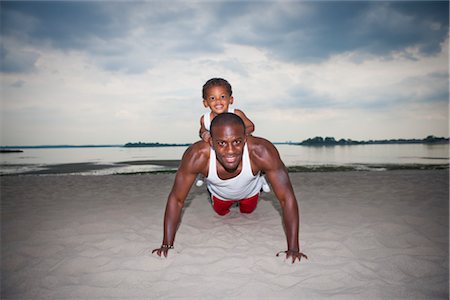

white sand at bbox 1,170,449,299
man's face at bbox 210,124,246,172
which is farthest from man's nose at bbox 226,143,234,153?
white sand at bbox 1,170,449,299

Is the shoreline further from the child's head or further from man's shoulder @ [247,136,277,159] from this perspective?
man's shoulder @ [247,136,277,159]

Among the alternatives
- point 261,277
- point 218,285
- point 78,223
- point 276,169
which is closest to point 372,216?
point 276,169

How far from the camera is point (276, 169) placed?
123 inches

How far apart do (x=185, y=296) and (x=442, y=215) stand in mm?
4634

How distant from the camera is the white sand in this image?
2.51 metres

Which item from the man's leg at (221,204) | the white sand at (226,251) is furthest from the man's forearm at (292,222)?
the man's leg at (221,204)

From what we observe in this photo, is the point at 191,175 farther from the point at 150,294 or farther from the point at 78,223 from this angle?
the point at 78,223

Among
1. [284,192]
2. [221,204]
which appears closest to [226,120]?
[284,192]

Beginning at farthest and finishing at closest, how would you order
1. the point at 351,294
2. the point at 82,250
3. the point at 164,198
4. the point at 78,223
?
the point at 164,198 → the point at 78,223 → the point at 82,250 → the point at 351,294

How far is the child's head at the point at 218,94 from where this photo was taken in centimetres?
377

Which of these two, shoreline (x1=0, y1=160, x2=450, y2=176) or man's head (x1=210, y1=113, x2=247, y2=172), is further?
shoreline (x1=0, y1=160, x2=450, y2=176)

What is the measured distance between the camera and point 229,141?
9.07 feet

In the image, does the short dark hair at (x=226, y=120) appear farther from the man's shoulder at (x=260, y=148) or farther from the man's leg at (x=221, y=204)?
the man's leg at (x=221, y=204)

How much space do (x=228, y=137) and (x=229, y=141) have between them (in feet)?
0.14
